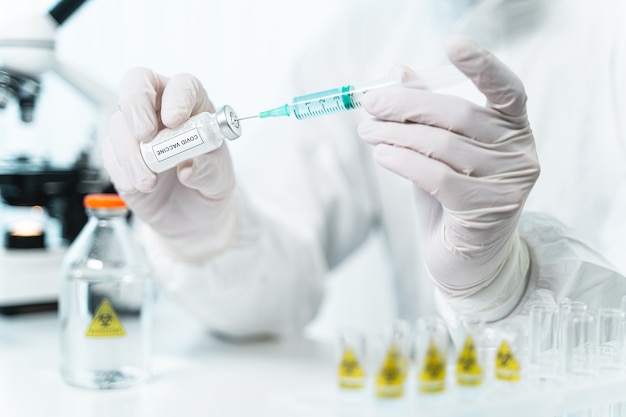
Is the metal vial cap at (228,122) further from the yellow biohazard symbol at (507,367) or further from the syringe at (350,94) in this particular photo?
the yellow biohazard symbol at (507,367)

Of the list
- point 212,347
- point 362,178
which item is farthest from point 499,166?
point 362,178

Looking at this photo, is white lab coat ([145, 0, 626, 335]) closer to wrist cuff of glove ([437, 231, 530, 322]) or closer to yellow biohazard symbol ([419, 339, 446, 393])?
wrist cuff of glove ([437, 231, 530, 322])

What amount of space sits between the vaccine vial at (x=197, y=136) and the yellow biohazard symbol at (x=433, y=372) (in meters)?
0.34

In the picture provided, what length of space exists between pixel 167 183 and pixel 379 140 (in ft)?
1.35

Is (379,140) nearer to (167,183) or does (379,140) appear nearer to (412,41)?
(167,183)

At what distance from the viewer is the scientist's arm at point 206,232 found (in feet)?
3.32

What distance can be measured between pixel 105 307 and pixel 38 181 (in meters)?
0.48

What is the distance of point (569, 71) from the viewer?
1.07 metres

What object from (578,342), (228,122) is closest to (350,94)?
(228,122)

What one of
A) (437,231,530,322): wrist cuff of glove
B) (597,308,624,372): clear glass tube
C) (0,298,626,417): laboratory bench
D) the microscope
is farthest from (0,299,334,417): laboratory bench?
(597,308,624,372): clear glass tube

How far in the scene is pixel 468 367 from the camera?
87 cm

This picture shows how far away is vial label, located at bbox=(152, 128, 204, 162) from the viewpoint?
3.06 feet

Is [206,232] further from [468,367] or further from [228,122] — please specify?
[468,367]

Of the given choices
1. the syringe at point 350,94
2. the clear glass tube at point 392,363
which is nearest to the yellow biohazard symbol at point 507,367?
the clear glass tube at point 392,363
